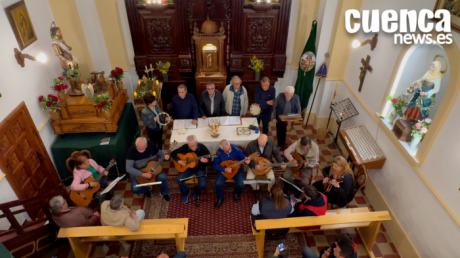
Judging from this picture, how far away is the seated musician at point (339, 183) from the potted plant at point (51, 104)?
224 inches

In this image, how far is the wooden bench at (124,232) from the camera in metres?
5.15

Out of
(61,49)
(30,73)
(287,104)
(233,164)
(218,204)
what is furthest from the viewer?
(287,104)

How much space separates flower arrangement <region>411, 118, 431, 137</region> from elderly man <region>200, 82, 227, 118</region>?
410 centimetres

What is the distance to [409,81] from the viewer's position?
604 centimetres

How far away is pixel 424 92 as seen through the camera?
18.0 ft

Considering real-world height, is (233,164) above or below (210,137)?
below

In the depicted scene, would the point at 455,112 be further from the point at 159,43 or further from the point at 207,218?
the point at 159,43

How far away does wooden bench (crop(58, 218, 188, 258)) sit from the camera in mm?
5152

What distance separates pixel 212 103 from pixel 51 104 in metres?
3.45

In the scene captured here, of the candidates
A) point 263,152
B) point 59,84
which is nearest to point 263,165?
point 263,152

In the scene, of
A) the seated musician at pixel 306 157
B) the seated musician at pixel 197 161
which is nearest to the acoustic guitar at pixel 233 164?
the seated musician at pixel 197 161

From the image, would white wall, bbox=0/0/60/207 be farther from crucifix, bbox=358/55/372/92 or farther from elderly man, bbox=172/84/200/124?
crucifix, bbox=358/55/372/92

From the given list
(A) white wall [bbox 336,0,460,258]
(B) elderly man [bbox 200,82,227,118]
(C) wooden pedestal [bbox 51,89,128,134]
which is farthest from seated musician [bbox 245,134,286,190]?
(C) wooden pedestal [bbox 51,89,128,134]

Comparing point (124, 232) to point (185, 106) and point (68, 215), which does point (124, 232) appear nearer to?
point (68, 215)
